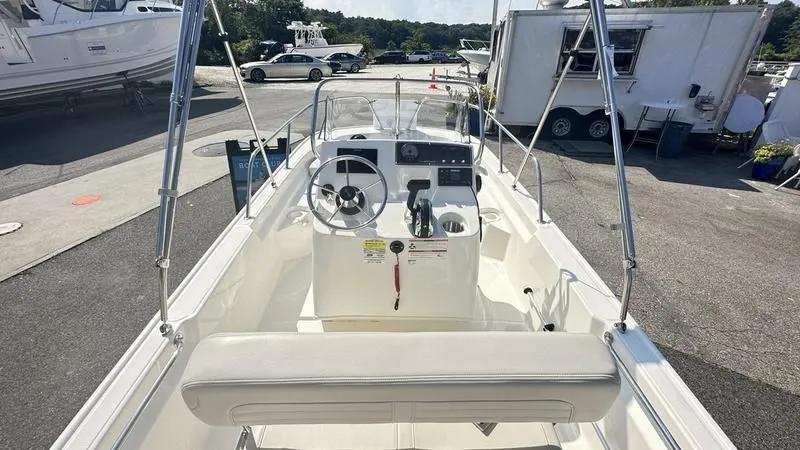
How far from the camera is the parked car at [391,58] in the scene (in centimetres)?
3039

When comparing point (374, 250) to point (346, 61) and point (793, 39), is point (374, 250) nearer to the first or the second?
point (346, 61)

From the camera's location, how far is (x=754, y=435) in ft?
6.67

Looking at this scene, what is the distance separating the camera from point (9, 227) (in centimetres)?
417

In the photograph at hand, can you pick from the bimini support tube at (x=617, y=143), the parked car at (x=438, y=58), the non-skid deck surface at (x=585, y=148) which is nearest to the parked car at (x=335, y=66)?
the parked car at (x=438, y=58)

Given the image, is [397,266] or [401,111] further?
[401,111]

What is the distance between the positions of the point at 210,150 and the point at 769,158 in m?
10.3

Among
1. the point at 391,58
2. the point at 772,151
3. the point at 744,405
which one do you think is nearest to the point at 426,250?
the point at 744,405

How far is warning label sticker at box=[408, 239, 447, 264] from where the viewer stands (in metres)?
2.03

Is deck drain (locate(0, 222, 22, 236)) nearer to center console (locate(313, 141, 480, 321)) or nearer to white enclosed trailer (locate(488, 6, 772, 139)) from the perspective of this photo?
center console (locate(313, 141, 480, 321))

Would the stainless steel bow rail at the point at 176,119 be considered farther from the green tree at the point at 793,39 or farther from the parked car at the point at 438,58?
the green tree at the point at 793,39

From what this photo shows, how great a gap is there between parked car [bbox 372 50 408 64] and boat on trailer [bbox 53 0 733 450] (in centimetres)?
3034

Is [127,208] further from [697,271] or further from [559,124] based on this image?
[559,124]

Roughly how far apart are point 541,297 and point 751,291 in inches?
→ 104

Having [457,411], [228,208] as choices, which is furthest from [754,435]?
[228,208]
